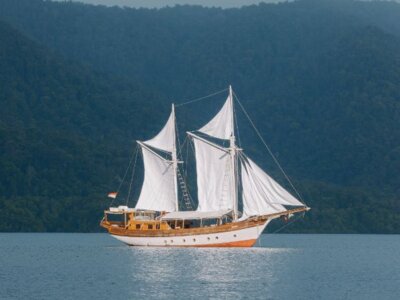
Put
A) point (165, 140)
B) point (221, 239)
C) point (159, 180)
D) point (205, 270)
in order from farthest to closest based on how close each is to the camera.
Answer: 1. point (165, 140)
2. point (159, 180)
3. point (221, 239)
4. point (205, 270)

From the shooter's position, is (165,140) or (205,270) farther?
(165,140)

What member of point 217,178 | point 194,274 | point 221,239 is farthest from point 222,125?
point 194,274

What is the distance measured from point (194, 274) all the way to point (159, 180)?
2810 centimetres

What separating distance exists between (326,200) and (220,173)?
299ft

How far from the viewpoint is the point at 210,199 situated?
107 meters

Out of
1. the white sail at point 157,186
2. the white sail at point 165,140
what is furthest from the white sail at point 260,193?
the white sail at point 165,140

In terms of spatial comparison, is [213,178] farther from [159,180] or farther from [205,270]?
[205,270]

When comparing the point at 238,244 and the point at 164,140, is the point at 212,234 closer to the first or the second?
the point at 238,244

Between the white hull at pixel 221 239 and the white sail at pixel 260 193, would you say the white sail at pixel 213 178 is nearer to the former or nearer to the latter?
the white hull at pixel 221 239

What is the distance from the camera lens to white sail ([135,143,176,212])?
359ft

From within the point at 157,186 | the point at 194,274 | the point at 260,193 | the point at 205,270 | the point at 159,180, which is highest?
the point at 159,180

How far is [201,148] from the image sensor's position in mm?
107812

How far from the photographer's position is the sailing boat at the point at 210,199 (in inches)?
4085

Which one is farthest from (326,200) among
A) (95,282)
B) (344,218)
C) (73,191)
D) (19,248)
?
(95,282)
